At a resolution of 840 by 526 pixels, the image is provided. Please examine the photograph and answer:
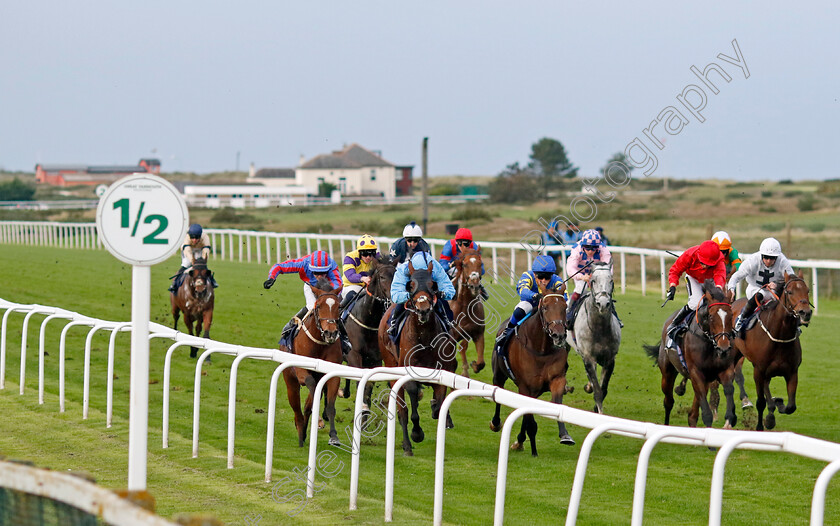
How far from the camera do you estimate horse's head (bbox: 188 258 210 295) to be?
12.9 m

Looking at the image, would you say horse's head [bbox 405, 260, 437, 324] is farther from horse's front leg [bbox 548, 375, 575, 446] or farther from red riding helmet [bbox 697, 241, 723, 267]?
red riding helmet [bbox 697, 241, 723, 267]

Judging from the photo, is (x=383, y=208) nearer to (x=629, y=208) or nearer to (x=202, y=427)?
(x=629, y=208)

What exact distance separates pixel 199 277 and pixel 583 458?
942 cm

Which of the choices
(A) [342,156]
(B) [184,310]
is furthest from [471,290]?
(A) [342,156]

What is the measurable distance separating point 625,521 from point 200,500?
7.15ft

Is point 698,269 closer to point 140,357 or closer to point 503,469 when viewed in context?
point 503,469

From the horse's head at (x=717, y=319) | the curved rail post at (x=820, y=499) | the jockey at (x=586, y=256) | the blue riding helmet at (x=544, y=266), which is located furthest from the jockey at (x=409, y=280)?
the curved rail post at (x=820, y=499)

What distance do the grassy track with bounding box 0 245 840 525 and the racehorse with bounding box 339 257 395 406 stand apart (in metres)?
0.50

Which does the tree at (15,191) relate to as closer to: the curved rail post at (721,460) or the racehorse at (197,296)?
the racehorse at (197,296)

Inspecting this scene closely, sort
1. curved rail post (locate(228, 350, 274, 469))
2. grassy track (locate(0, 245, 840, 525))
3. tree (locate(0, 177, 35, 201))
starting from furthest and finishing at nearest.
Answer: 1. tree (locate(0, 177, 35, 201))
2. curved rail post (locate(228, 350, 274, 469))
3. grassy track (locate(0, 245, 840, 525))

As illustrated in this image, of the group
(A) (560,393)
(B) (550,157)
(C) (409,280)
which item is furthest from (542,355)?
(B) (550,157)

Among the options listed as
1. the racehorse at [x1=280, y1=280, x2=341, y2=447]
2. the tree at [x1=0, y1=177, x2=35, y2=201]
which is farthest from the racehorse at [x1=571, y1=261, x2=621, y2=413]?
the tree at [x1=0, y1=177, x2=35, y2=201]

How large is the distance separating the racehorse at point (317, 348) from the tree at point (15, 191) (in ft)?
196

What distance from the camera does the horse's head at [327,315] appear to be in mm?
8117
